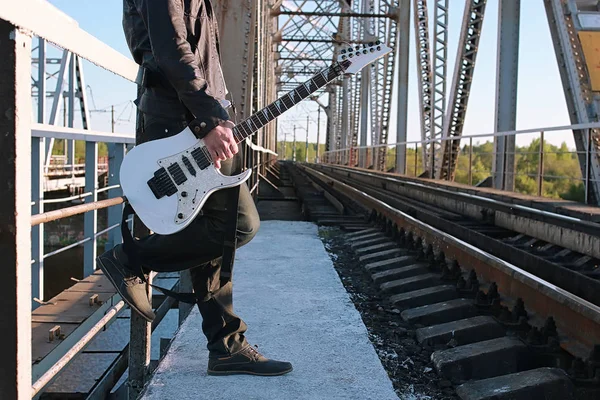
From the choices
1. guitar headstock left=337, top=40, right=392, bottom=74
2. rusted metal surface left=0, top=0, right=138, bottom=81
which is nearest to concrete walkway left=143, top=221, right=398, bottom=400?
rusted metal surface left=0, top=0, right=138, bottom=81

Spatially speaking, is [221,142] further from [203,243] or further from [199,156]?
[203,243]

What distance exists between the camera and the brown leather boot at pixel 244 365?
2.51 meters

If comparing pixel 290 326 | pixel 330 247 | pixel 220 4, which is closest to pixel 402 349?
pixel 290 326

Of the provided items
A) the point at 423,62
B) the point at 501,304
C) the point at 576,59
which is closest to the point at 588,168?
the point at 576,59

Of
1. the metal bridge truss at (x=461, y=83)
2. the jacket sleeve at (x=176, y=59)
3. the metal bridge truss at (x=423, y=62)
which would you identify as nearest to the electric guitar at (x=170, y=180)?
the jacket sleeve at (x=176, y=59)

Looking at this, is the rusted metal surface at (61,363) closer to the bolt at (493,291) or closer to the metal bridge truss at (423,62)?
the bolt at (493,291)

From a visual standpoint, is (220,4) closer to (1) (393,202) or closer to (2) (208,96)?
(1) (393,202)

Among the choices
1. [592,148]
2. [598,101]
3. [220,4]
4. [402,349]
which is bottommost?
[402,349]

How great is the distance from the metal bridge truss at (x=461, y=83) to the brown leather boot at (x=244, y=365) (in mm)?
8965

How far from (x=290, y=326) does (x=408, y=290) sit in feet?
3.51

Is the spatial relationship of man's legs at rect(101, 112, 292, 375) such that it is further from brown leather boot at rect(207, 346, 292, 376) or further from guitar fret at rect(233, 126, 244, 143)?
guitar fret at rect(233, 126, 244, 143)

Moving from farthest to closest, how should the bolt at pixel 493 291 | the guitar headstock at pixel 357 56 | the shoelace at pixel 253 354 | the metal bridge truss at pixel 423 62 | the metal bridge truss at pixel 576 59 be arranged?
the metal bridge truss at pixel 423 62 → the metal bridge truss at pixel 576 59 → the bolt at pixel 493 291 → the guitar headstock at pixel 357 56 → the shoelace at pixel 253 354

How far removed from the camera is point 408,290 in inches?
157

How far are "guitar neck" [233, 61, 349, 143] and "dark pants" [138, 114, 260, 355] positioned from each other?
0.61ft
